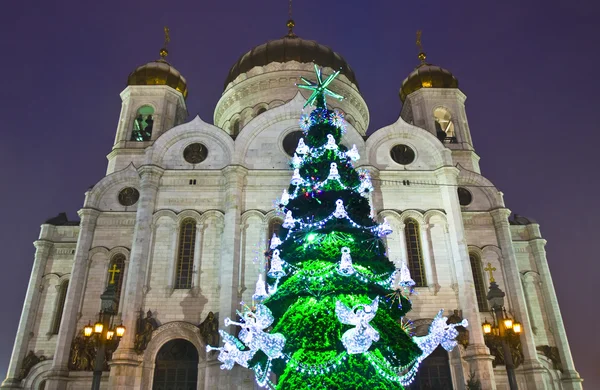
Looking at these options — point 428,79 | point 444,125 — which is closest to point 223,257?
point 444,125

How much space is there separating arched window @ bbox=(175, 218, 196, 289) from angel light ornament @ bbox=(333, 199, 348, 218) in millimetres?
10545

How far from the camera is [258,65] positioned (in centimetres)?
3014

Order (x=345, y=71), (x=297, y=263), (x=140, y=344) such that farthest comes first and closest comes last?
(x=345, y=71), (x=140, y=344), (x=297, y=263)

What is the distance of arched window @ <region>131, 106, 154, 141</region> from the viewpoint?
86.4 ft

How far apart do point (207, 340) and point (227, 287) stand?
81.7 inches

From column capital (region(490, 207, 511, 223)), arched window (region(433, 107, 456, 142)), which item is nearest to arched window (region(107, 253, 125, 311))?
column capital (region(490, 207, 511, 223))

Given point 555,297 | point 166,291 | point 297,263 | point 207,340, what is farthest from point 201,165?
point 555,297

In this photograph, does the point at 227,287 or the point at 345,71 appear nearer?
the point at 227,287

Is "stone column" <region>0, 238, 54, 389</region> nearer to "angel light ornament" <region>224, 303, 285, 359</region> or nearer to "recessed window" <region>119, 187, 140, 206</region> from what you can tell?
"recessed window" <region>119, 187, 140, 206</region>

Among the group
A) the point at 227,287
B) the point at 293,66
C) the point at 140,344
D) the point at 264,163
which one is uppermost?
the point at 293,66

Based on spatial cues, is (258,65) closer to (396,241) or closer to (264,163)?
(264,163)

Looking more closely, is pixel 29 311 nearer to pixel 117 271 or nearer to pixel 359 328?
pixel 117 271

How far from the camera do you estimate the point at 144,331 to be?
18156 millimetres

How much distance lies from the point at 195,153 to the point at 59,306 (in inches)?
381
